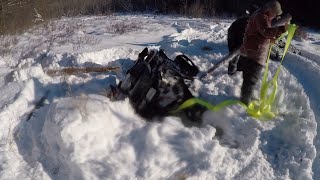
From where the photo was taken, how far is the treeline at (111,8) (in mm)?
14633

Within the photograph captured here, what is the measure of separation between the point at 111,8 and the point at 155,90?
22948 millimetres

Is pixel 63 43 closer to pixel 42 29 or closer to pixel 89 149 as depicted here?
pixel 42 29

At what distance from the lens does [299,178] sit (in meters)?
4.46

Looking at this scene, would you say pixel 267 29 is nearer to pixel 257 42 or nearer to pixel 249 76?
pixel 257 42

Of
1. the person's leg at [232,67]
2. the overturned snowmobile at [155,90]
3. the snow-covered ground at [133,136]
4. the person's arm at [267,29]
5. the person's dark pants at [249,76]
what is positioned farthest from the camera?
the person's leg at [232,67]

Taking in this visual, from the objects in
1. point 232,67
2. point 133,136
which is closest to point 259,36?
point 232,67

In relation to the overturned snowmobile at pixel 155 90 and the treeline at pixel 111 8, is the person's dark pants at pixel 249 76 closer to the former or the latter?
the overturned snowmobile at pixel 155 90

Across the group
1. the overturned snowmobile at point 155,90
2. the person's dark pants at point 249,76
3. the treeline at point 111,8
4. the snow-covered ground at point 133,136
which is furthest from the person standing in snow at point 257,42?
the treeline at point 111,8

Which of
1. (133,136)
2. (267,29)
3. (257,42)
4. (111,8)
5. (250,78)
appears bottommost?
(111,8)

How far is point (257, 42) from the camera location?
571 centimetres

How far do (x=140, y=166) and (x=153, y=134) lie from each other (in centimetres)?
47

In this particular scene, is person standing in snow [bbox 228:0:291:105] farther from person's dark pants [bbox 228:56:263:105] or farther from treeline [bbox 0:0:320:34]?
treeline [bbox 0:0:320:34]

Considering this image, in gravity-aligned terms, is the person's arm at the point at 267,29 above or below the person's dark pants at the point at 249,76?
above

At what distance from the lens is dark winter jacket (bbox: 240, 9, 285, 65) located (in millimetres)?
5551
